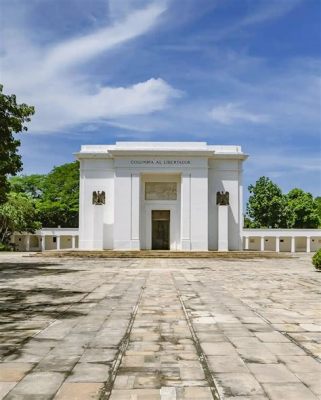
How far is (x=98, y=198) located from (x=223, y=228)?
31.6 ft

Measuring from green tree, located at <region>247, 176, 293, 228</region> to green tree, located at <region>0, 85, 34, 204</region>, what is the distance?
40.8m

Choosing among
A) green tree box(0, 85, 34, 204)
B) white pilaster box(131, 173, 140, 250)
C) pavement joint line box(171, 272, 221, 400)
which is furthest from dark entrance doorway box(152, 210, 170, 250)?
pavement joint line box(171, 272, 221, 400)

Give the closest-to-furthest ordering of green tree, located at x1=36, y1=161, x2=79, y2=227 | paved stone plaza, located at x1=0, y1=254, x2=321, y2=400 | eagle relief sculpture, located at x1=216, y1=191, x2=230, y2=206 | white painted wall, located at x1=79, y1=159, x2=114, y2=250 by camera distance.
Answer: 1. paved stone plaza, located at x1=0, y1=254, x2=321, y2=400
2. eagle relief sculpture, located at x1=216, y1=191, x2=230, y2=206
3. white painted wall, located at x1=79, y1=159, x2=114, y2=250
4. green tree, located at x1=36, y1=161, x2=79, y2=227

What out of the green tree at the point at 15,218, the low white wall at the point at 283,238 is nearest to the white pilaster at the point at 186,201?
the low white wall at the point at 283,238

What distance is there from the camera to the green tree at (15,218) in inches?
1633

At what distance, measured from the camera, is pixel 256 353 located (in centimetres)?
509

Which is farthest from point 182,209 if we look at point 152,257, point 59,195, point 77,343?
point 77,343

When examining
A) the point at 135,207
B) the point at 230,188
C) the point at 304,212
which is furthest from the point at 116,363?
the point at 304,212

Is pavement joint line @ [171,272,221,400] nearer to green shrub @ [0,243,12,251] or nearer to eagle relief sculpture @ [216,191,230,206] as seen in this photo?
eagle relief sculpture @ [216,191,230,206]

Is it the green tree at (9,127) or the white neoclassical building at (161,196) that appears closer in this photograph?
the green tree at (9,127)

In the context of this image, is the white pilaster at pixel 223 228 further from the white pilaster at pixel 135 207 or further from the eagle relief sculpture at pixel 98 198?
the eagle relief sculpture at pixel 98 198

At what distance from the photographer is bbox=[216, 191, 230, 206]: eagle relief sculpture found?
34.6 meters

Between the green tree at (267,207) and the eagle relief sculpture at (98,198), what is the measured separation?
25.9m

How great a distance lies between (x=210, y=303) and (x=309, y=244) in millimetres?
40774
